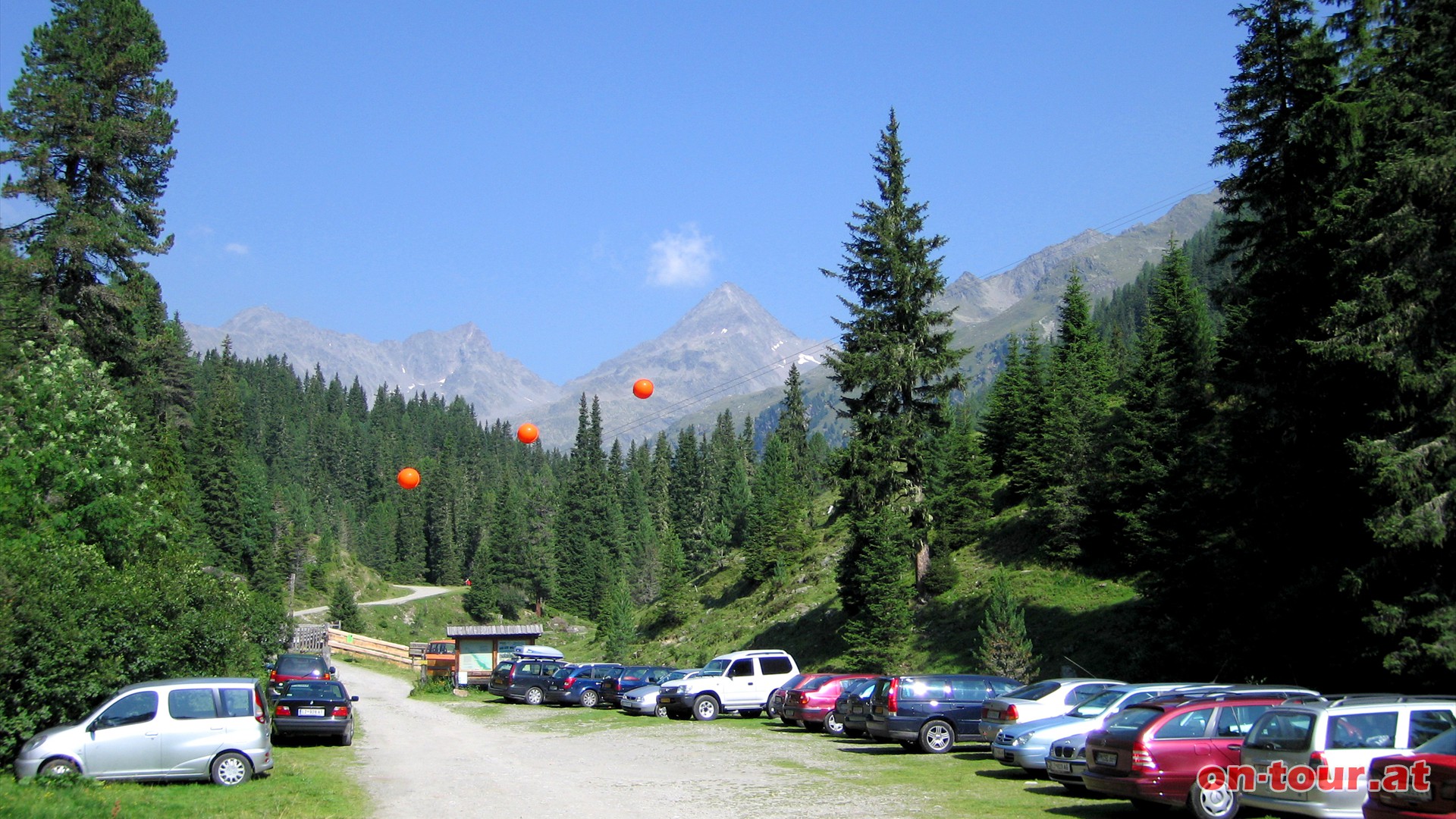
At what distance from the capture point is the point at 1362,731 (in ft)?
37.7

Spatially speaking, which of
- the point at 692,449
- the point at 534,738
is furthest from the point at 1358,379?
the point at 692,449

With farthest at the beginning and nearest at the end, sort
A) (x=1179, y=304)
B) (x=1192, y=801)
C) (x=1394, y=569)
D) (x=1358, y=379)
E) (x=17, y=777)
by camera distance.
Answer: (x=1179, y=304) < (x=1358, y=379) < (x=1394, y=569) < (x=17, y=777) < (x=1192, y=801)

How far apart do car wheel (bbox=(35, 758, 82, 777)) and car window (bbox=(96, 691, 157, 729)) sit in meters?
0.67

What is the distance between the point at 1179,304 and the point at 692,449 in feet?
281

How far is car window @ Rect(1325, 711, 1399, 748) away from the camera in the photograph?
11.5 meters

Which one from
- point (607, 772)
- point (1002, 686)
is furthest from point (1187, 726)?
point (607, 772)

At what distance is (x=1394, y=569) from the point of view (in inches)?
795

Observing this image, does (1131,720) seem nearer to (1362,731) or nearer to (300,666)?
(1362,731)

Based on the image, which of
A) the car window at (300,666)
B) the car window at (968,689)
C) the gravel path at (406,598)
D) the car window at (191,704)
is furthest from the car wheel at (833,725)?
the gravel path at (406,598)

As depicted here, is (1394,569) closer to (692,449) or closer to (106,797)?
(106,797)

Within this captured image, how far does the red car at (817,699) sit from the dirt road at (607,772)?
44.1 inches

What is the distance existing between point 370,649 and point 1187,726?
6745 centimetres

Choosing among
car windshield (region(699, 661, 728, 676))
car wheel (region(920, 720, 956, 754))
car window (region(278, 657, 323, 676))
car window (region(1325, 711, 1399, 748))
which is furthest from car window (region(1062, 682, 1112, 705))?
car window (region(278, 657, 323, 676))

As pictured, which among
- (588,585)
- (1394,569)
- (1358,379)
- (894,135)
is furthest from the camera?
(588,585)
